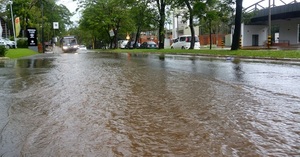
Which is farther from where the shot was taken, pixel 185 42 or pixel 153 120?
pixel 185 42

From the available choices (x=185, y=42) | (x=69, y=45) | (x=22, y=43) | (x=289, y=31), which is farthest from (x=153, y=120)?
(x=69, y=45)

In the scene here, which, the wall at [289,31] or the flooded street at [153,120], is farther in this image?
the wall at [289,31]

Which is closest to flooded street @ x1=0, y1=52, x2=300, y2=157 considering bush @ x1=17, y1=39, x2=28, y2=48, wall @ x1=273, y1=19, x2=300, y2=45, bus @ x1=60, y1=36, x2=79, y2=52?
wall @ x1=273, y1=19, x2=300, y2=45

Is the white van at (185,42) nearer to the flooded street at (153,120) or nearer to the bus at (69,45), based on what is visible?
the bus at (69,45)

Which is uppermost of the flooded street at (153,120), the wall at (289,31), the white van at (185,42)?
the wall at (289,31)

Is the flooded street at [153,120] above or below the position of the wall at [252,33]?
below

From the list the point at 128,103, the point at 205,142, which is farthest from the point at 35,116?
the point at 205,142

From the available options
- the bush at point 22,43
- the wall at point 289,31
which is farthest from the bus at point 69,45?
the wall at point 289,31

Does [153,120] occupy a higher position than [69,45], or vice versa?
[69,45]

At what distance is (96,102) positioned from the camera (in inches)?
249

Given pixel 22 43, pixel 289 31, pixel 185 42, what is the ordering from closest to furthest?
pixel 185 42, pixel 289 31, pixel 22 43

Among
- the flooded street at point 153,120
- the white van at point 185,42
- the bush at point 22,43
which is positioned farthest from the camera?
the bush at point 22,43

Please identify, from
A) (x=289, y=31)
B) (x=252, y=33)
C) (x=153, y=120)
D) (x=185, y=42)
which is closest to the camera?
(x=153, y=120)

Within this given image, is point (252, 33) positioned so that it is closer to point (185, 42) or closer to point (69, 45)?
point (185, 42)
